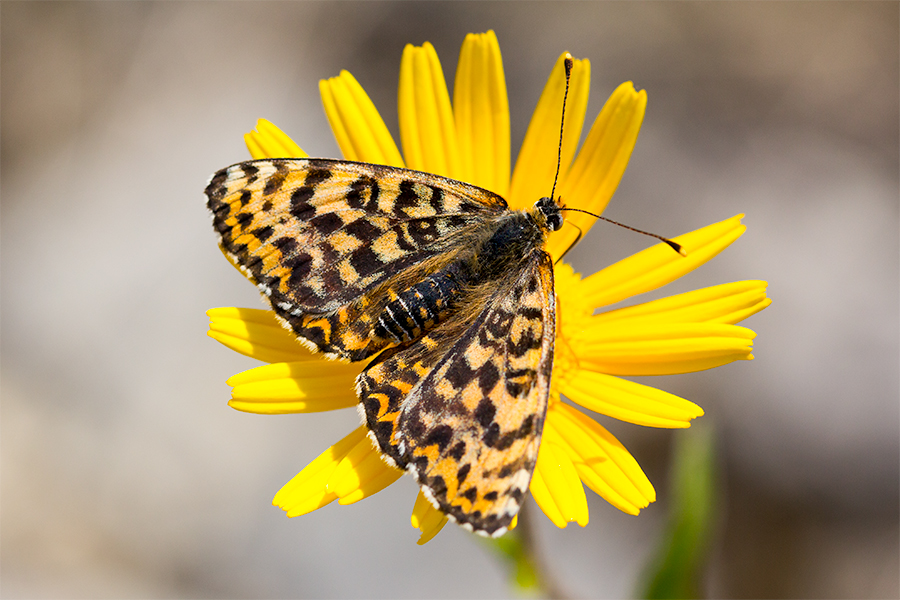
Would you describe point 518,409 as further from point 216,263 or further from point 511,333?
point 216,263

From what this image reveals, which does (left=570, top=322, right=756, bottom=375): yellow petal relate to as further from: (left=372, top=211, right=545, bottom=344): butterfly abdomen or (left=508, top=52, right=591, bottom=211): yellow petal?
(left=508, top=52, right=591, bottom=211): yellow petal

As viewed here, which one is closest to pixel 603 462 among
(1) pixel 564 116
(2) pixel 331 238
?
(2) pixel 331 238

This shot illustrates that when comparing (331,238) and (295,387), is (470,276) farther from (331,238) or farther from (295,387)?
(295,387)

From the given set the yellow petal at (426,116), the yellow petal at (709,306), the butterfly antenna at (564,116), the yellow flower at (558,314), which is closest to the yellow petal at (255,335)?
the yellow flower at (558,314)

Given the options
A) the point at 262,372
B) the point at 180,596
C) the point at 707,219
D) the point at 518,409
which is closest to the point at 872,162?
the point at 707,219

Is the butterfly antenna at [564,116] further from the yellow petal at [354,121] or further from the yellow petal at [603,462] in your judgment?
the yellow petal at [603,462]

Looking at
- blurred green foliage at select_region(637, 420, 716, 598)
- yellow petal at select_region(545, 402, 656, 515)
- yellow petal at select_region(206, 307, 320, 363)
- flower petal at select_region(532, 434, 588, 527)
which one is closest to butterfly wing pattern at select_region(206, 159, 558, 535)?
yellow petal at select_region(206, 307, 320, 363)

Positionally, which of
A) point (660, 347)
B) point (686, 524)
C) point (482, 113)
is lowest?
point (686, 524)
